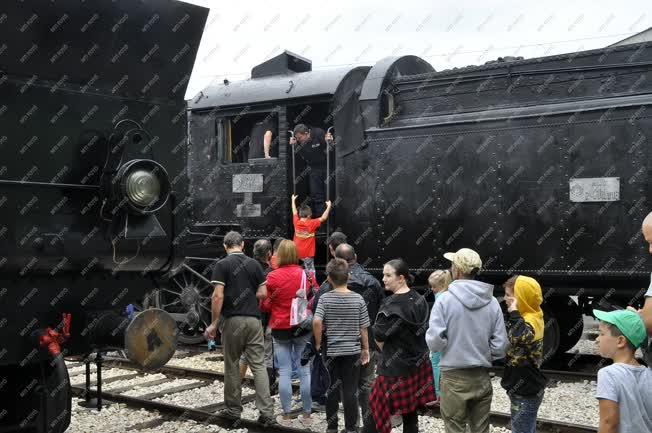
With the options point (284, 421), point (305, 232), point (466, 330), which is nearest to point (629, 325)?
point (466, 330)

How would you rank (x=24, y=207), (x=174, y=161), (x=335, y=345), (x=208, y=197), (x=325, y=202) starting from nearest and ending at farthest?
(x=24, y=207), (x=174, y=161), (x=335, y=345), (x=325, y=202), (x=208, y=197)

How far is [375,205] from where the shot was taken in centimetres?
860

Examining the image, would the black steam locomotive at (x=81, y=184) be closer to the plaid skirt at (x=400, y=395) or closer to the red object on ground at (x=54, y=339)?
the red object on ground at (x=54, y=339)

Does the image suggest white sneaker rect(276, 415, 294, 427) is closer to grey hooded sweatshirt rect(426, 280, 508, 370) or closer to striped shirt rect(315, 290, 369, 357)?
striped shirt rect(315, 290, 369, 357)

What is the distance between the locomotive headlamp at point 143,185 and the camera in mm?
3648

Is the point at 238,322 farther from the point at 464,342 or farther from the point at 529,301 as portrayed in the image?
the point at 529,301

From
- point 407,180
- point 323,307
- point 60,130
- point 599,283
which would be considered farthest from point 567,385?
point 60,130

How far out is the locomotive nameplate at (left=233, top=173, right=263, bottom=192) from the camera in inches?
368

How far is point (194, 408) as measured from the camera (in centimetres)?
640

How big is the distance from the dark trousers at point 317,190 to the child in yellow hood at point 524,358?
15.7 ft

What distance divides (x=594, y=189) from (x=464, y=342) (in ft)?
12.4

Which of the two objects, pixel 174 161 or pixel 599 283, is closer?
pixel 174 161

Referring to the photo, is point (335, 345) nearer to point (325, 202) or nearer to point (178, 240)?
point (178, 240)

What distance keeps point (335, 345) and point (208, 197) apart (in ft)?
16.1
